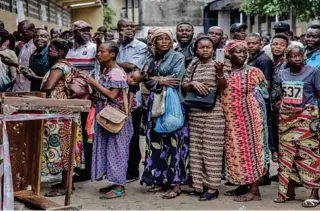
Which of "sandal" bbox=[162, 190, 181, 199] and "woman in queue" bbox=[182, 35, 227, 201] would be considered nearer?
"woman in queue" bbox=[182, 35, 227, 201]

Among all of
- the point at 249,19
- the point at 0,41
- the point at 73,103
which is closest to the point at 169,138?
the point at 73,103

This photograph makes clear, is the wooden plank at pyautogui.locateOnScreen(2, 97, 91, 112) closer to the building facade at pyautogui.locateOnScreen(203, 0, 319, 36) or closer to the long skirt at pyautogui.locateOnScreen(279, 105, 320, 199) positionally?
the long skirt at pyautogui.locateOnScreen(279, 105, 320, 199)

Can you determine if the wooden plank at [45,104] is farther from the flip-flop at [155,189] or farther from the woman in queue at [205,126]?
the flip-flop at [155,189]

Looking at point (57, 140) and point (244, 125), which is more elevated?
point (244, 125)

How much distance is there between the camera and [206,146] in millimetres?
5609

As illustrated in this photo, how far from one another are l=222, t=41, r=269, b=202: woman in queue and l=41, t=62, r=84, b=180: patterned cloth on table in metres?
1.54

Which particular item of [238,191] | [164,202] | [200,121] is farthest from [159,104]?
[238,191]

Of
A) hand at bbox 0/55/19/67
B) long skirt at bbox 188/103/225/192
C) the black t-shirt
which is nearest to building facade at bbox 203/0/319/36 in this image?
the black t-shirt

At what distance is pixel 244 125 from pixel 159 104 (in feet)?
2.77

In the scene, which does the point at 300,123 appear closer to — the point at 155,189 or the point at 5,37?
the point at 155,189

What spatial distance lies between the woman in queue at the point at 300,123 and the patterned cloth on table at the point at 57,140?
2.05 metres

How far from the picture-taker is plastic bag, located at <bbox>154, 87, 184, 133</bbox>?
566cm

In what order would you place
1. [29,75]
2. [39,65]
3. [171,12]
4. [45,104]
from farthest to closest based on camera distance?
[171,12] → [39,65] → [29,75] → [45,104]

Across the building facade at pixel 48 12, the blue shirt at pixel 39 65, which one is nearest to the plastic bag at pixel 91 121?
the blue shirt at pixel 39 65
